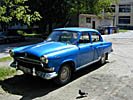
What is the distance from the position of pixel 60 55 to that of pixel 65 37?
129 cm

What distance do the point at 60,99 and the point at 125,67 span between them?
4.37m

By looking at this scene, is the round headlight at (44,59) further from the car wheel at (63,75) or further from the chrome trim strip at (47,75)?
the car wheel at (63,75)

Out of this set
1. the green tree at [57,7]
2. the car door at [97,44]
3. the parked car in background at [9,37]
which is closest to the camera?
the car door at [97,44]

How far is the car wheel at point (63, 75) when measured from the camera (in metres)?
5.23

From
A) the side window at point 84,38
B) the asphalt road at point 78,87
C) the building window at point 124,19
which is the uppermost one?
→ the building window at point 124,19

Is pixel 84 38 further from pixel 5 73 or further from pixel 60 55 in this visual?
pixel 5 73

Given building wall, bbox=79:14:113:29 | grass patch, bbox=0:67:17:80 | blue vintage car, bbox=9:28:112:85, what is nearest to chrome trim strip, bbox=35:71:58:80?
blue vintage car, bbox=9:28:112:85

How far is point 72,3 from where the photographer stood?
2127 centimetres

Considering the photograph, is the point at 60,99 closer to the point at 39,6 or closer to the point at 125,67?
the point at 125,67

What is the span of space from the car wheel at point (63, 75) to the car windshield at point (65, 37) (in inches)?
39.3

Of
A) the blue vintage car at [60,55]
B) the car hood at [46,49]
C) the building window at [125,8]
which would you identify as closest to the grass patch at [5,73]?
the blue vintage car at [60,55]

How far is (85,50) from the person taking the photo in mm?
6180

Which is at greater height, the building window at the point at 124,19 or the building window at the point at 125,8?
the building window at the point at 125,8

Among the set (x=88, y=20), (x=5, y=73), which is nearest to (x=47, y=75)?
(x=5, y=73)
